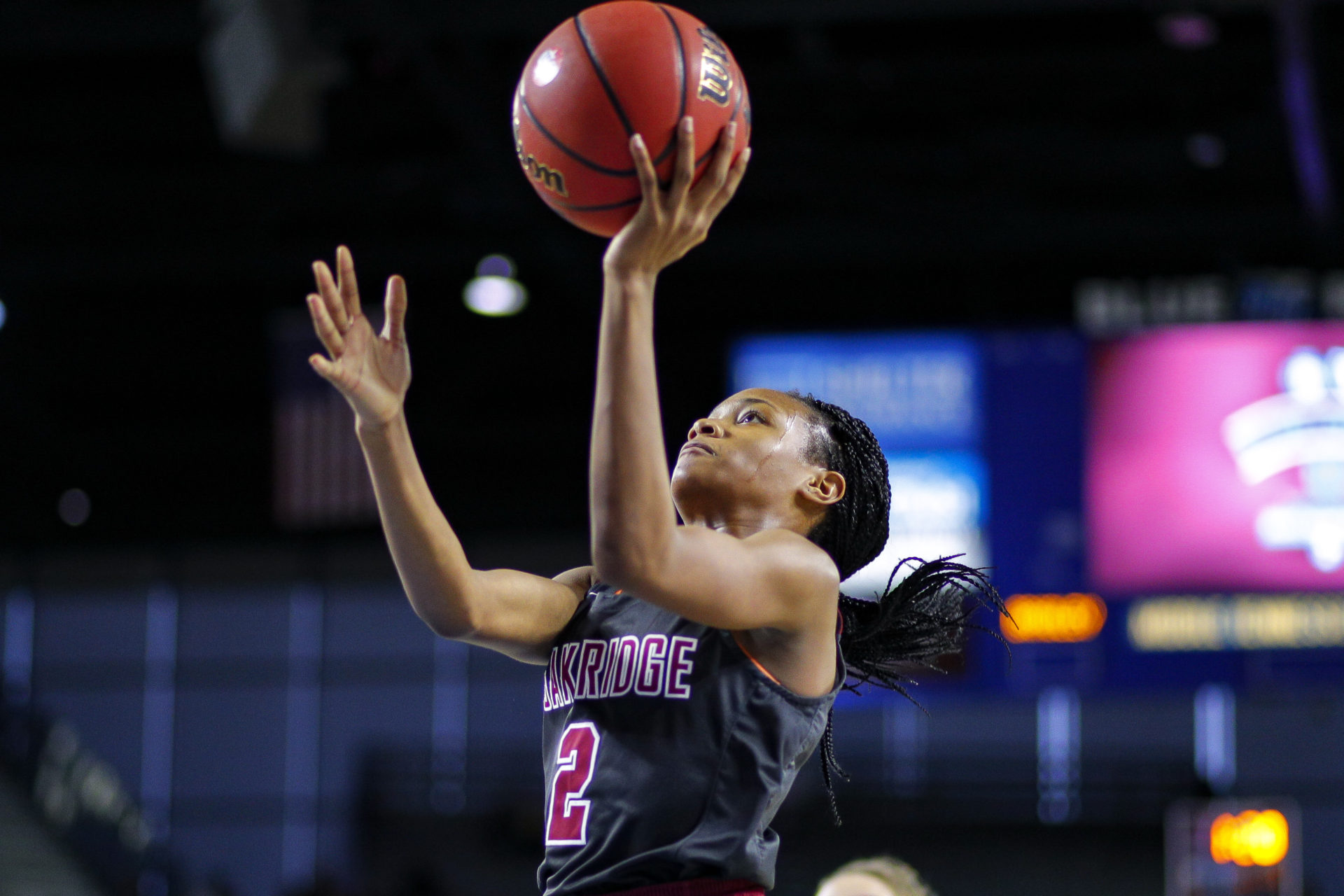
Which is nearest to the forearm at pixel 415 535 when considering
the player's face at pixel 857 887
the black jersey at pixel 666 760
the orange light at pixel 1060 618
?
the black jersey at pixel 666 760

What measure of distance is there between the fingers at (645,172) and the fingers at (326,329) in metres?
0.62

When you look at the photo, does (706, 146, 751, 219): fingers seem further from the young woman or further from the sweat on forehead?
the sweat on forehead

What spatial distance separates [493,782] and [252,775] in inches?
106

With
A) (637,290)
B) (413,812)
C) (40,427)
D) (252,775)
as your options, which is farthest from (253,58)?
(252,775)

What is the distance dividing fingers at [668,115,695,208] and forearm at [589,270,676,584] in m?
0.13

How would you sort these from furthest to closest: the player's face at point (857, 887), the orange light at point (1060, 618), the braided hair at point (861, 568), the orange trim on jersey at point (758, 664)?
the orange light at point (1060, 618), the player's face at point (857, 887), the braided hair at point (861, 568), the orange trim on jersey at point (758, 664)

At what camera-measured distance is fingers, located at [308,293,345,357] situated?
279 cm

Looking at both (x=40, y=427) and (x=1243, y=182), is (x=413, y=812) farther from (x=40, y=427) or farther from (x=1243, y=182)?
(x=1243, y=182)

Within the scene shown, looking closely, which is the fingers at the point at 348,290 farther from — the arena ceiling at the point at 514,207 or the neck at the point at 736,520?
the arena ceiling at the point at 514,207

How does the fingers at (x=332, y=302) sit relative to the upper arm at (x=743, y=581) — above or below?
above

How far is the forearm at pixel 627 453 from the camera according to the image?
7.68 feet

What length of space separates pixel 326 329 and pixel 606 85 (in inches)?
23.4

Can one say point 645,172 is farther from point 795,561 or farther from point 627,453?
point 795,561

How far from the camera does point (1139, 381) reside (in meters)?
8.00
